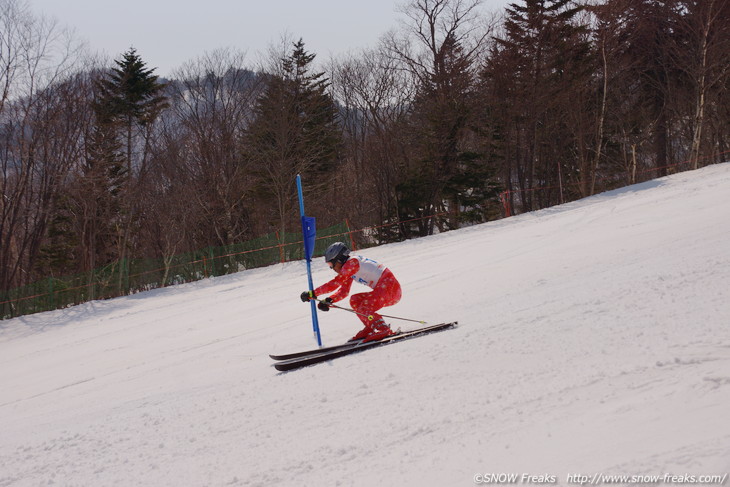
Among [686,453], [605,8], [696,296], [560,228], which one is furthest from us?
[605,8]

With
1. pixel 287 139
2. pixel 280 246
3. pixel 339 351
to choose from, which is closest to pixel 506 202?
pixel 280 246

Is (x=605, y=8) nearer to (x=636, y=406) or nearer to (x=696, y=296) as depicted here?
(x=696, y=296)

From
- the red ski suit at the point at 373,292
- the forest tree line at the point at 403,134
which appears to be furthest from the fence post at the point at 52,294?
the red ski suit at the point at 373,292

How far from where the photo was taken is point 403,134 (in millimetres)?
34156

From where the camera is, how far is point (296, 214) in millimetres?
33344

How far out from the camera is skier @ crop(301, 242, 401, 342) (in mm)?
6875

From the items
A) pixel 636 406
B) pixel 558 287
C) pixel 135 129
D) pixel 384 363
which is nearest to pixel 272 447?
pixel 384 363

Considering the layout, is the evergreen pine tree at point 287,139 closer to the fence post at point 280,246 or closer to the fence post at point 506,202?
the fence post at point 280,246

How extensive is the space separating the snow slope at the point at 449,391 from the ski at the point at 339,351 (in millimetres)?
209

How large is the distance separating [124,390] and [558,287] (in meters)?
6.50

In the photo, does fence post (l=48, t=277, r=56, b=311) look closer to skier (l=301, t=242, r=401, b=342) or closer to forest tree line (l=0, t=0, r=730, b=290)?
forest tree line (l=0, t=0, r=730, b=290)

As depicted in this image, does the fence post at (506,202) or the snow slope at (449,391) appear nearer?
the snow slope at (449,391)

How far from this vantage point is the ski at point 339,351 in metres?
6.34

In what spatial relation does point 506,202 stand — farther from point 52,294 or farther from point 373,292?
point 52,294
